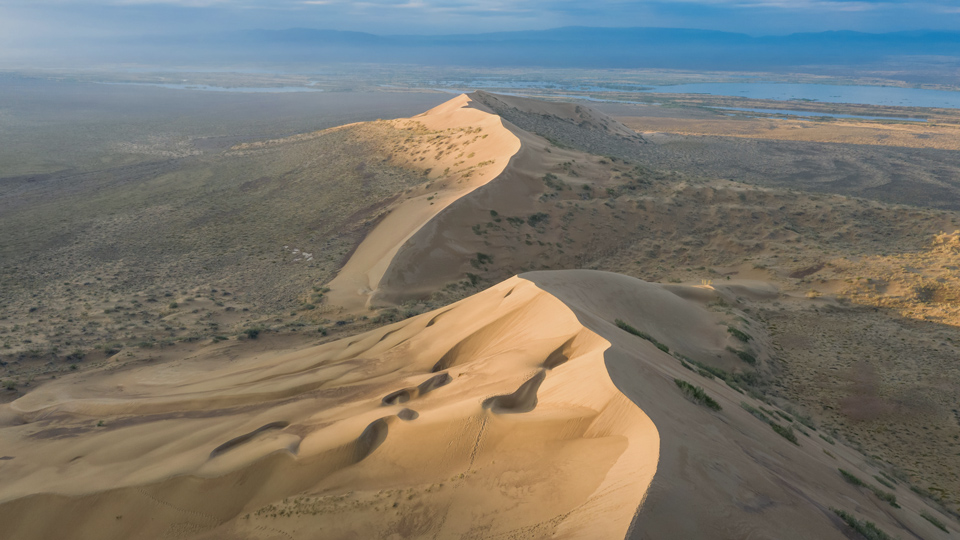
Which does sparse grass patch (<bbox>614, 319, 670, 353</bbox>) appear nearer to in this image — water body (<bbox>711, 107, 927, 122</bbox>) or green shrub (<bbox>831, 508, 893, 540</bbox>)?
green shrub (<bbox>831, 508, 893, 540</bbox>)

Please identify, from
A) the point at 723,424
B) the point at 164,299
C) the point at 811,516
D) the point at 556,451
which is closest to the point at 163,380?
the point at 164,299

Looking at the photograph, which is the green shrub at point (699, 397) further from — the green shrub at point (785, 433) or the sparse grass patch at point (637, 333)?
the sparse grass patch at point (637, 333)

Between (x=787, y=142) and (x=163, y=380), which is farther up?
(x=787, y=142)

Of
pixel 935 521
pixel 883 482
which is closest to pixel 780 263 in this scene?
pixel 883 482

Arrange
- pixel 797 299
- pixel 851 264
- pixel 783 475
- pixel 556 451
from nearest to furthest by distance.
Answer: pixel 556 451, pixel 783 475, pixel 797 299, pixel 851 264

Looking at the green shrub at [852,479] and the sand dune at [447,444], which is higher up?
the sand dune at [447,444]

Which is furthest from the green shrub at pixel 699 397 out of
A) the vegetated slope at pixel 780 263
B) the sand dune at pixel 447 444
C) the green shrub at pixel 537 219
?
the green shrub at pixel 537 219

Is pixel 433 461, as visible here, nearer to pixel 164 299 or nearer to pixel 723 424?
pixel 723 424
